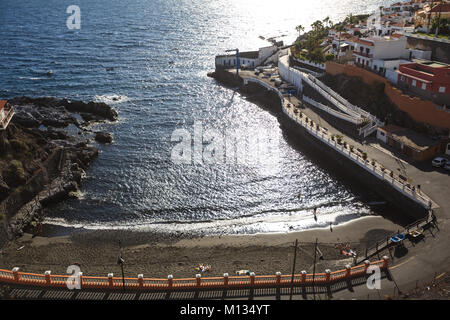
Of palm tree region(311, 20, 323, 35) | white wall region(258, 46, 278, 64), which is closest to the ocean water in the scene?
white wall region(258, 46, 278, 64)

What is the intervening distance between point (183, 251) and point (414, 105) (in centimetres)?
3441

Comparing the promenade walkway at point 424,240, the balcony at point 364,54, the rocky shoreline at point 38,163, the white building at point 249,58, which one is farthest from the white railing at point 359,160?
the rocky shoreline at point 38,163

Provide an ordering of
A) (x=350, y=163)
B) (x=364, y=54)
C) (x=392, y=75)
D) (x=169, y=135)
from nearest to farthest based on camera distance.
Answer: (x=350, y=163) → (x=392, y=75) → (x=169, y=135) → (x=364, y=54)

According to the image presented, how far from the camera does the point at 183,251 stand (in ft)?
129

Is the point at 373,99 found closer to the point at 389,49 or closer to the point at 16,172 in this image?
the point at 389,49

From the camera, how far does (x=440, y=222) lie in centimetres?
3788

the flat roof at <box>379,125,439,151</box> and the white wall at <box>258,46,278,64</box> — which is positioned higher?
the white wall at <box>258,46,278,64</box>

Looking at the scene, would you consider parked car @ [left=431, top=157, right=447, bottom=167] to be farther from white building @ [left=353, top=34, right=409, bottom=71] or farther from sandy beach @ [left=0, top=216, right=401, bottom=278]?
white building @ [left=353, top=34, right=409, bottom=71]

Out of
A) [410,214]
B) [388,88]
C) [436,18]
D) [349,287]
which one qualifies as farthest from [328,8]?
[349,287]

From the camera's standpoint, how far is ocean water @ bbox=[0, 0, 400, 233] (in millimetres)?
45812

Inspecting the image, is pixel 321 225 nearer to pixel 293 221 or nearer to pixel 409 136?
pixel 293 221

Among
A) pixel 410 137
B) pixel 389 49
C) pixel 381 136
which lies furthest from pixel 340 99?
pixel 410 137

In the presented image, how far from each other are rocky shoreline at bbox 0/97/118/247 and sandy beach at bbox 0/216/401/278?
3380mm

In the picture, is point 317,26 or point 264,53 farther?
point 317,26
